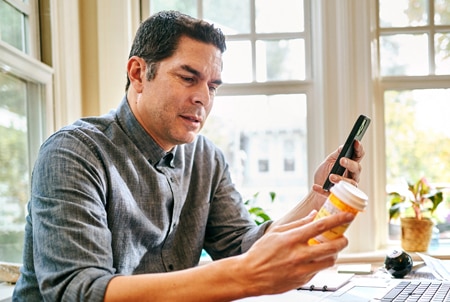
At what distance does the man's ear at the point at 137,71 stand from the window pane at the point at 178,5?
108 centimetres

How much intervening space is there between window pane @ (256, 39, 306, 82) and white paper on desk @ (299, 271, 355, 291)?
1.07 meters

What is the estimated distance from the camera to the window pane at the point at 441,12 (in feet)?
7.80

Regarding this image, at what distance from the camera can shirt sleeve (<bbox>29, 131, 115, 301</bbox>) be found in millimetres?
993

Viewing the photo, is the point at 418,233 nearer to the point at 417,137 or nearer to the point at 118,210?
the point at 417,137

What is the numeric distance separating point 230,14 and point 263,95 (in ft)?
1.25

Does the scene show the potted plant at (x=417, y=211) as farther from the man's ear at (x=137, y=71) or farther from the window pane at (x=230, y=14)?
the man's ear at (x=137, y=71)

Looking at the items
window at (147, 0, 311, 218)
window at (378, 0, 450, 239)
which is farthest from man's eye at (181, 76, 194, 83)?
window at (378, 0, 450, 239)

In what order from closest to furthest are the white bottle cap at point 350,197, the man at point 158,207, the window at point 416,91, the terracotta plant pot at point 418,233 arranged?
1. the white bottle cap at point 350,197
2. the man at point 158,207
3. the terracotta plant pot at point 418,233
4. the window at point 416,91

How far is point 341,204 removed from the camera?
824 millimetres

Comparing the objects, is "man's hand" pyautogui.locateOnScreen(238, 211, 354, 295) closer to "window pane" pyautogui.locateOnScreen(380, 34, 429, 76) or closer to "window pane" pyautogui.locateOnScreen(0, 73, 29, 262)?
"window pane" pyautogui.locateOnScreen(0, 73, 29, 262)

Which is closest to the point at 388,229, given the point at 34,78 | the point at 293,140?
the point at 293,140

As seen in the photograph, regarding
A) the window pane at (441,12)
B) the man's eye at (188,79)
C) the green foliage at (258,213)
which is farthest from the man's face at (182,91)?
the window pane at (441,12)

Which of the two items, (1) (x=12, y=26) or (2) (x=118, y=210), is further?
(1) (x=12, y=26)

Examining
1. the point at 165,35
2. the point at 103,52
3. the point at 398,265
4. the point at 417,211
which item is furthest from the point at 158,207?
the point at 417,211
